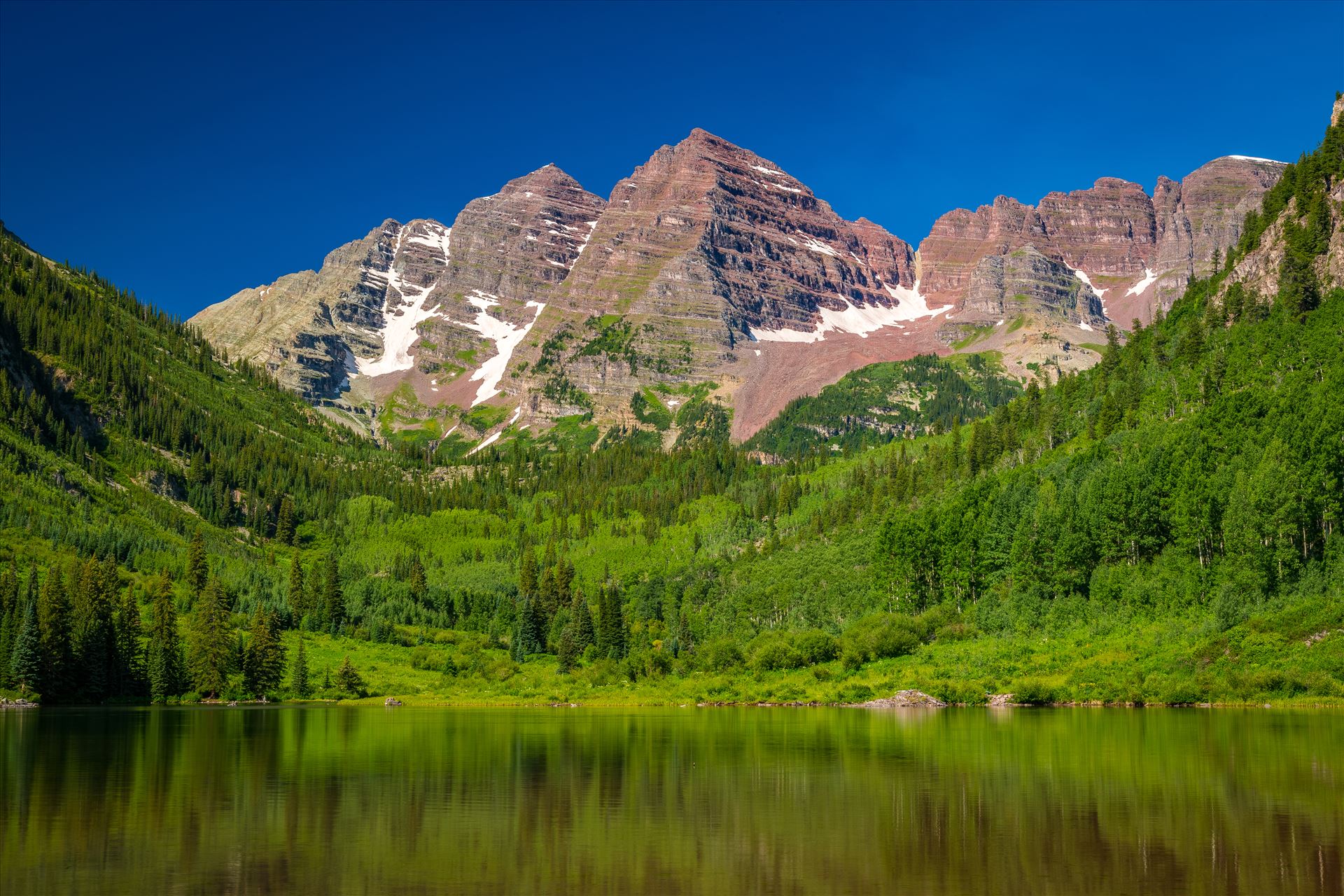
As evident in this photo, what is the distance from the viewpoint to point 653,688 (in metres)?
127

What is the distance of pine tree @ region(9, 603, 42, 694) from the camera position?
12038 centimetres

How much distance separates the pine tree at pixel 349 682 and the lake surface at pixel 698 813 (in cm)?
7369

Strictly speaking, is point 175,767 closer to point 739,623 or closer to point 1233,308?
point 739,623

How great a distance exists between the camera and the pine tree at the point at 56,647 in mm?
123250

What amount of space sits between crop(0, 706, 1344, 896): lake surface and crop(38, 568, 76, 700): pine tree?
62864 millimetres

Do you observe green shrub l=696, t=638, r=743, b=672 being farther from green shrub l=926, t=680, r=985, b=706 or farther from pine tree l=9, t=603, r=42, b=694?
pine tree l=9, t=603, r=42, b=694

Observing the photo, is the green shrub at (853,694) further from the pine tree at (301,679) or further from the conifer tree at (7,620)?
the conifer tree at (7,620)

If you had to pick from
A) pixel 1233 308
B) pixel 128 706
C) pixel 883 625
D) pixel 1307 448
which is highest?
pixel 1233 308

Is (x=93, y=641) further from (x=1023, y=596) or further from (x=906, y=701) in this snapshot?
(x=1023, y=596)

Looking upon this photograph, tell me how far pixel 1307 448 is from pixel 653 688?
71.4 m

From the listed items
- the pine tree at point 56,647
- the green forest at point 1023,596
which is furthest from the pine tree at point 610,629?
the pine tree at point 56,647

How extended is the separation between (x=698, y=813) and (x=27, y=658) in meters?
109

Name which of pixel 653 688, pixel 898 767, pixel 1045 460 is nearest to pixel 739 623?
pixel 653 688

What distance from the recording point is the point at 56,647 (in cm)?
12438
